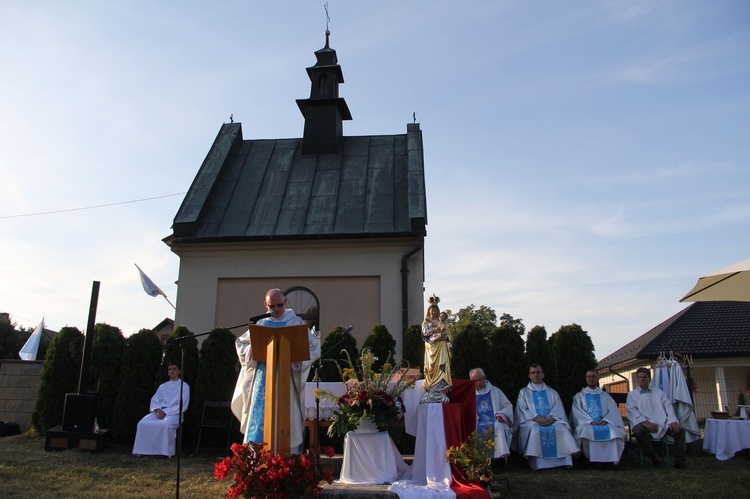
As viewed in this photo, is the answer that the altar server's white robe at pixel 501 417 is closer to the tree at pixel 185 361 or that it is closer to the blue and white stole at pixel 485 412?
the blue and white stole at pixel 485 412

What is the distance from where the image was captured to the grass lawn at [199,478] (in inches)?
285

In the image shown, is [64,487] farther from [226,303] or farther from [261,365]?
[226,303]

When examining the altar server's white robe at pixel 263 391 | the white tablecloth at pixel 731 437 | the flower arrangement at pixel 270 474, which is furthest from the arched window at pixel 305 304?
the flower arrangement at pixel 270 474

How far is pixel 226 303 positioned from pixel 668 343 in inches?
680

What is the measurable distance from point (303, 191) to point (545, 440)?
10.8 m

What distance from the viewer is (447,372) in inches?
301

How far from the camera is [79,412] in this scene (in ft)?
32.8

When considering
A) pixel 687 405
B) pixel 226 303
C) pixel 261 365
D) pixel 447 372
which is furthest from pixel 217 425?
pixel 687 405

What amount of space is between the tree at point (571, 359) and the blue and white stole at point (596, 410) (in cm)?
68

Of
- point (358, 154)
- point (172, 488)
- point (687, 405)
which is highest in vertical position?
point (358, 154)

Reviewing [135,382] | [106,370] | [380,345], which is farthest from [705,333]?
[106,370]

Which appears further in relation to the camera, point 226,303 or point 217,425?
point 226,303

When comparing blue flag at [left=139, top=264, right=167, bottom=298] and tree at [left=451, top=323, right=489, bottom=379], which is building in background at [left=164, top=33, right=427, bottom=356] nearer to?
blue flag at [left=139, top=264, right=167, bottom=298]

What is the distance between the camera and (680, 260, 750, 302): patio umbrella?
7121mm
